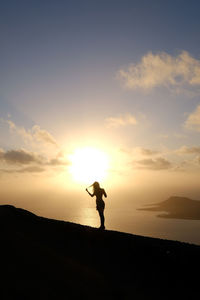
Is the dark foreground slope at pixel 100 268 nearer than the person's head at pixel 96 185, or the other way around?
the dark foreground slope at pixel 100 268

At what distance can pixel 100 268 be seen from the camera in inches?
328

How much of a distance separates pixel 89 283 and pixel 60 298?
4.20ft

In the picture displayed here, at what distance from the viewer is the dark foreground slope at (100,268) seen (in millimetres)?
5594

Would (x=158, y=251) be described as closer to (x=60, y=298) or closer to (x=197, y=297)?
(x=197, y=297)

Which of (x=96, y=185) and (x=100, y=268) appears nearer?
(x=100, y=268)

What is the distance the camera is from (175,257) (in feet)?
28.1

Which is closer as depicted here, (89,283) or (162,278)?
(89,283)

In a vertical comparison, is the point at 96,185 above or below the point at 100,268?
above

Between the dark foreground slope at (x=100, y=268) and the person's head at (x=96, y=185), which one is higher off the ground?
the person's head at (x=96, y=185)

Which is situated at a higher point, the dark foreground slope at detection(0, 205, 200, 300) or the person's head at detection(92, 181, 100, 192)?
the person's head at detection(92, 181, 100, 192)

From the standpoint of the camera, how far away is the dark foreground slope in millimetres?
5594

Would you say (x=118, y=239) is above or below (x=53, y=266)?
above

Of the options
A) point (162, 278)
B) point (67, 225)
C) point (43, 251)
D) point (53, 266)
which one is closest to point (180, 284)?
point (162, 278)

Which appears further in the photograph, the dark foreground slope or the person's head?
the person's head
